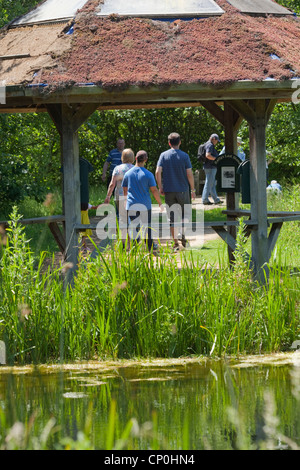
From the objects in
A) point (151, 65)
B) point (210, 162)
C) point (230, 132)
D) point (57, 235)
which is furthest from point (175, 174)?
point (210, 162)

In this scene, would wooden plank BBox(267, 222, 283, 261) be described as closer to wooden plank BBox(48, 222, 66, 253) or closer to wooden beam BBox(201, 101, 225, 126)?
wooden beam BBox(201, 101, 225, 126)

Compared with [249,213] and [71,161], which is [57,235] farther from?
[249,213]

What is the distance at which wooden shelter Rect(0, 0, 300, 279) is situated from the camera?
349 inches

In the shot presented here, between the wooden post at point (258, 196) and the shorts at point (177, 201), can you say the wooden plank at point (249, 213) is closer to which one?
the wooden post at point (258, 196)

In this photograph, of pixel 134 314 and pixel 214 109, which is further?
pixel 214 109

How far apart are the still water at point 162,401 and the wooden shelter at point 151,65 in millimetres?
2300

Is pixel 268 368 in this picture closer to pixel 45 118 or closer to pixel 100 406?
pixel 100 406

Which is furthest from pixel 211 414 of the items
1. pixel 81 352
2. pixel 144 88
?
pixel 144 88

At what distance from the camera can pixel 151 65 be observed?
909 cm

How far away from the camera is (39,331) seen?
7199 mm

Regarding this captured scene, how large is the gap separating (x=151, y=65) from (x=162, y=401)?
4.39 meters

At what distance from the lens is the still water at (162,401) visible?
497cm

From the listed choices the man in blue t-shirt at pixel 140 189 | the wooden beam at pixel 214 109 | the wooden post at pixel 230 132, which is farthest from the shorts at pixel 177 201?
the man in blue t-shirt at pixel 140 189

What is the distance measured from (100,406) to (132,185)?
5114mm
